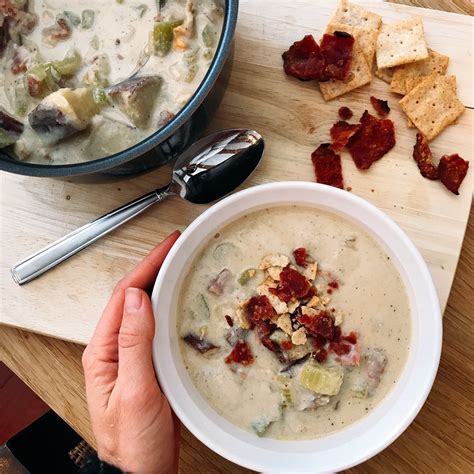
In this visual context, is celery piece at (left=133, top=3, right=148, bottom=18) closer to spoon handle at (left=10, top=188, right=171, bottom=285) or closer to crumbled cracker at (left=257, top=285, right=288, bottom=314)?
spoon handle at (left=10, top=188, right=171, bottom=285)

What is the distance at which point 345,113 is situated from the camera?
181cm

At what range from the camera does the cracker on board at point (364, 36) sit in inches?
71.3

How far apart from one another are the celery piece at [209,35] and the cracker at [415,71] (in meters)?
0.52

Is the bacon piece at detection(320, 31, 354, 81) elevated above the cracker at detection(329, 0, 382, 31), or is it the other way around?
the cracker at detection(329, 0, 382, 31)

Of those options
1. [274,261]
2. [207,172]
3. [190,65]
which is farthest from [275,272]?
[190,65]

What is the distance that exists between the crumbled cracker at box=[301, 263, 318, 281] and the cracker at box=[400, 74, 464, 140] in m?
0.50

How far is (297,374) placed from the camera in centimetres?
163

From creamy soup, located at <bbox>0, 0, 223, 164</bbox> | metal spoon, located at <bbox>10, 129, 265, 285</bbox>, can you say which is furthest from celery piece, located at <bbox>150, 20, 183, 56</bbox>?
metal spoon, located at <bbox>10, 129, 265, 285</bbox>

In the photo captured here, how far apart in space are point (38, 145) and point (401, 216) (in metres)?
0.97

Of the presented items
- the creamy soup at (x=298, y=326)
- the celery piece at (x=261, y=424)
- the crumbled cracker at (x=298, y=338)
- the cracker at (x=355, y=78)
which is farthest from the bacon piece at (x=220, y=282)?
the cracker at (x=355, y=78)

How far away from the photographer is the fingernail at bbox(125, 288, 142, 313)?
5.26 feet

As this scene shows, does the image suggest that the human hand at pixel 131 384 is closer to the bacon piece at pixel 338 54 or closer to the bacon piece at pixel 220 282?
the bacon piece at pixel 220 282

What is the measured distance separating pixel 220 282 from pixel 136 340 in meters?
0.25

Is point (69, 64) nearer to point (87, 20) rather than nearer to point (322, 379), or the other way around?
point (87, 20)
